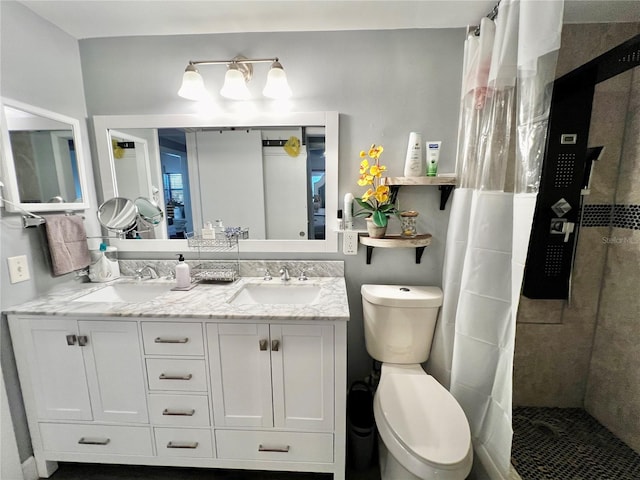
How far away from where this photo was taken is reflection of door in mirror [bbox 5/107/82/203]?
3.97 feet

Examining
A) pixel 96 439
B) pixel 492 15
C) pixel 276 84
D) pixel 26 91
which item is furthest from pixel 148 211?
pixel 492 15

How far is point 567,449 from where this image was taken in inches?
51.6

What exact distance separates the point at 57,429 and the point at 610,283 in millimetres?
2933

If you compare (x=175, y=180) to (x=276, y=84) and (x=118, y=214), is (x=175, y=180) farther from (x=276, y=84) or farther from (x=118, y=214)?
(x=276, y=84)

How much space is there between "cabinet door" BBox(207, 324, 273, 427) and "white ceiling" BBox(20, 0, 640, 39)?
4.95 ft

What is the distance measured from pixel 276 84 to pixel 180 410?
65.1 inches

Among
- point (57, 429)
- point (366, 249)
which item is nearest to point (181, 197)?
point (366, 249)

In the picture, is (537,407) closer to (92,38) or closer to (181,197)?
(181,197)

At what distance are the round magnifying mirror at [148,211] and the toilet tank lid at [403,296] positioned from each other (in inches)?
52.7

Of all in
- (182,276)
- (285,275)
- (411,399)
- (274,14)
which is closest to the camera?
(411,399)

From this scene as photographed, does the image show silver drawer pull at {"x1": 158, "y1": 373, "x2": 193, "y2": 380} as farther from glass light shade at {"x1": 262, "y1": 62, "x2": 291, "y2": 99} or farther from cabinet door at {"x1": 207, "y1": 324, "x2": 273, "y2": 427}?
glass light shade at {"x1": 262, "y1": 62, "x2": 291, "y2": 99}

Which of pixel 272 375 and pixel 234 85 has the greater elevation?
pixel 234 85

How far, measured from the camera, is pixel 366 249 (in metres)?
1.54

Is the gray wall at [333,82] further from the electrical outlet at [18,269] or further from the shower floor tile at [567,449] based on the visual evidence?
the shower floor tile at [567,449]
